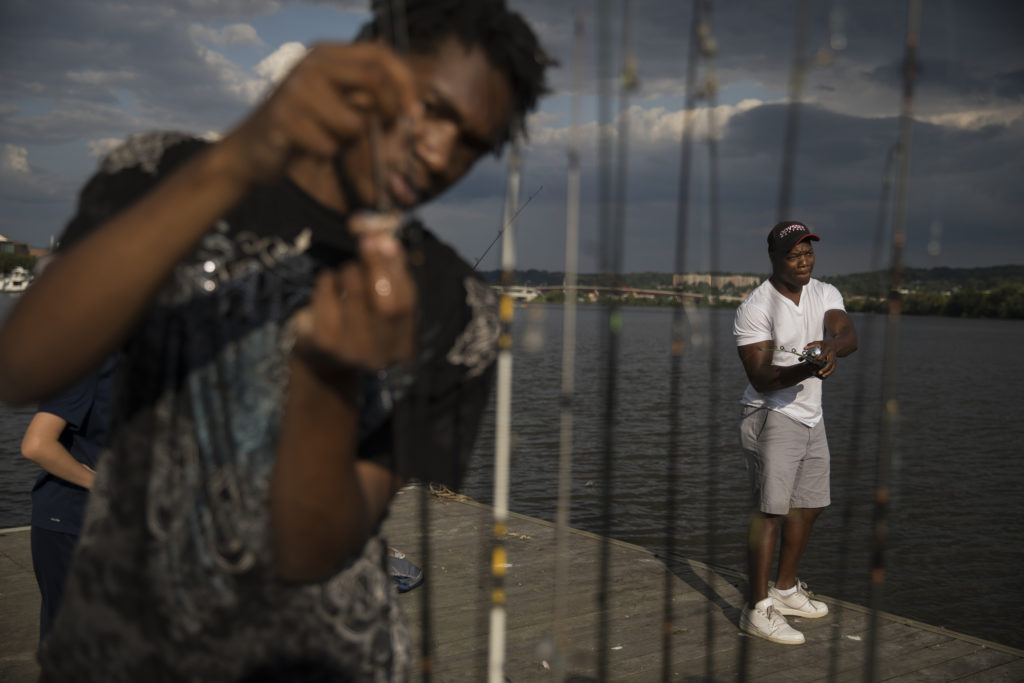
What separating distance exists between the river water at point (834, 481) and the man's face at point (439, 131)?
0.38 m

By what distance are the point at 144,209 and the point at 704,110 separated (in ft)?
4.14

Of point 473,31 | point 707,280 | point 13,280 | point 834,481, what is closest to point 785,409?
point 707,280

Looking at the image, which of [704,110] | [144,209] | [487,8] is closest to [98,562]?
[144,209]

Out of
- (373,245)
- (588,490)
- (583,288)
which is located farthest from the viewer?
(588,490)

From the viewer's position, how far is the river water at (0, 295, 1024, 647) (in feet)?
17.3

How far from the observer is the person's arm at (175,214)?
2.71 feet

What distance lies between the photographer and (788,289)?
5086 mm

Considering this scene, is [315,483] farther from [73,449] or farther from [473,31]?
[73,449]

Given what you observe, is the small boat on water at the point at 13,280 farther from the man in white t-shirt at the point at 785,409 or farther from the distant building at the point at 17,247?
the man in white t-shirt at the point at 785,409

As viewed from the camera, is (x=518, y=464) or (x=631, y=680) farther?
(x=518, y=464)

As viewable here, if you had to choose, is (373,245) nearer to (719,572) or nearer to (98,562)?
(98,562)

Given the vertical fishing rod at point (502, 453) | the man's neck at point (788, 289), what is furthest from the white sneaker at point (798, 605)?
the vertical fishing rod at point (502, 453)

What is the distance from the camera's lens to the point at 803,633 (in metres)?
4.87

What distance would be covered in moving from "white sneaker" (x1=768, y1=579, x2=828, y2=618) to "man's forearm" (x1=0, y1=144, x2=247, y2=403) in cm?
482
